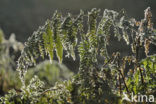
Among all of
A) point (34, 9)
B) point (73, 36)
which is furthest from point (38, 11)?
point (73, 36)

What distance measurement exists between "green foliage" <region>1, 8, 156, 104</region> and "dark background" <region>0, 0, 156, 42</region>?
7.11 m

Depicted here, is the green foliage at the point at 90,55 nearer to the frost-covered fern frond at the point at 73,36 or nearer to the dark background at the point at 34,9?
the frost-covered fern frond at the point at 73,36

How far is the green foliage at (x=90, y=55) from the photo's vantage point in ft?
3.04

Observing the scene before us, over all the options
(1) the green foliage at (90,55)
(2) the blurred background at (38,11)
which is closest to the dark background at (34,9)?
(2) the blurred background at (38,11)

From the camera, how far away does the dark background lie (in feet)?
27.0

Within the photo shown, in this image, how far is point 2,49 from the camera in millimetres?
3676

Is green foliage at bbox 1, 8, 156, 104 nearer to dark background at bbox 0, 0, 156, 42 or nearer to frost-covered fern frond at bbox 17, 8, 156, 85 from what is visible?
frost-covered fern frond at bbox 17, 8, 156, 85

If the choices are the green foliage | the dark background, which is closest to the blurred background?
the dark background

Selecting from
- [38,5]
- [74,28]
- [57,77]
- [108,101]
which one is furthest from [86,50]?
[38,5]

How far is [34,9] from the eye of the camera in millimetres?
9484

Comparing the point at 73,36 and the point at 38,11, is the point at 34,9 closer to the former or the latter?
the point at 38,11

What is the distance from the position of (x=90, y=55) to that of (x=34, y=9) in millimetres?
8827

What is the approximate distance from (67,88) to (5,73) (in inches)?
106

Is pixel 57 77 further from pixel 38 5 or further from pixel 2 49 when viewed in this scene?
pixel 38 5
